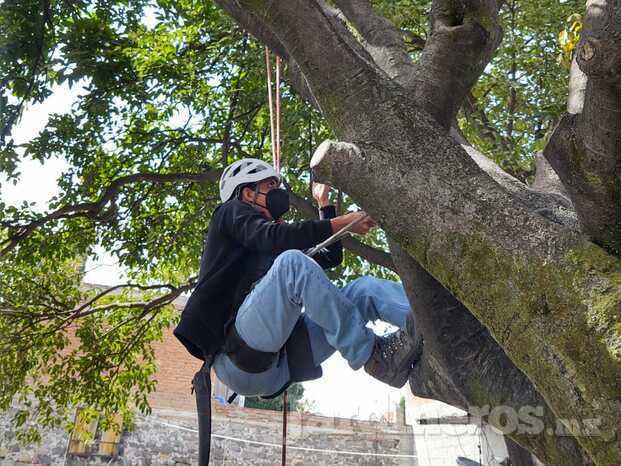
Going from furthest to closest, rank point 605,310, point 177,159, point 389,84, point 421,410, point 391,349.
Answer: point 421,410
point 177,159
point 391,349
point 389,84
point 605,310

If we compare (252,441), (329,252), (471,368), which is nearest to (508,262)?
(471,368)

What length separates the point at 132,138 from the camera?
905 centimetres

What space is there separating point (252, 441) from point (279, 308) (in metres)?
13.8

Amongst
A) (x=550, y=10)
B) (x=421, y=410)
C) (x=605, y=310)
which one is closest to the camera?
(x=605, y=310)

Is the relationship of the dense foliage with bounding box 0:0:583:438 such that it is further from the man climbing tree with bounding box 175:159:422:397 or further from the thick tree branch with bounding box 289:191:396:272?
the man climbing tree with bounding box 175:159:422:397

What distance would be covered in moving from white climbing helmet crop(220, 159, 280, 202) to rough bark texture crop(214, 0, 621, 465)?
4.21 feet

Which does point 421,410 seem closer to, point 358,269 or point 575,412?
point 358,269

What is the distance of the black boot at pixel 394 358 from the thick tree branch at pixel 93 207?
497cm

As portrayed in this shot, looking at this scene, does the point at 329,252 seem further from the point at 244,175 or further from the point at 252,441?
the point at 252,441

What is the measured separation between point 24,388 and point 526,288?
28.9 ft

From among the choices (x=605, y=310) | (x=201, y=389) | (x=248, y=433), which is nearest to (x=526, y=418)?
(x=605, y=310)

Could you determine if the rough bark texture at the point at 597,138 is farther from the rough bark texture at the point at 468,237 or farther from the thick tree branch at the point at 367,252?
the thick tree branch at the point at 367,252

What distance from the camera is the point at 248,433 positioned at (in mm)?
16375

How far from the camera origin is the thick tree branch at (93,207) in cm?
804
